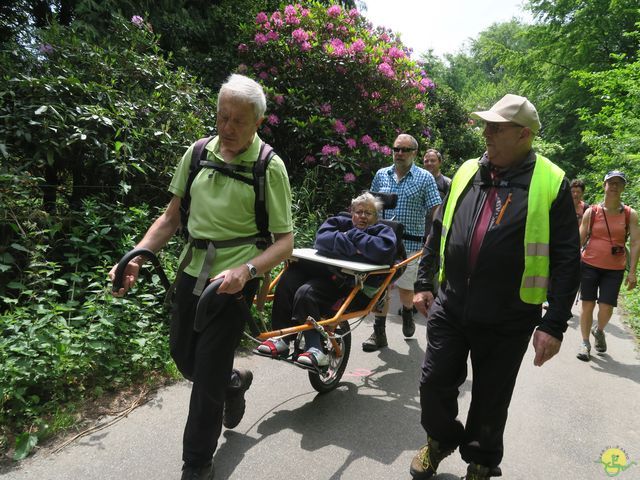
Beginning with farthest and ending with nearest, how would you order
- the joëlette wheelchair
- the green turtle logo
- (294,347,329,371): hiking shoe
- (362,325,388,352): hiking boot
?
(362,325,388,352): hiking boot < the joëlette wheelchair < (294,347,329,371): hiking shoe < the green turtle logo

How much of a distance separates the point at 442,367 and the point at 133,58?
535 centimetres

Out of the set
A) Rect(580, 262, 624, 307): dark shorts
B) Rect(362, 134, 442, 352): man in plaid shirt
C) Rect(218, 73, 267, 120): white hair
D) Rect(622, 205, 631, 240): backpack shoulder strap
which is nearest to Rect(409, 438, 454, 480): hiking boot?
Rect(218, 73, 267, 120): white hair

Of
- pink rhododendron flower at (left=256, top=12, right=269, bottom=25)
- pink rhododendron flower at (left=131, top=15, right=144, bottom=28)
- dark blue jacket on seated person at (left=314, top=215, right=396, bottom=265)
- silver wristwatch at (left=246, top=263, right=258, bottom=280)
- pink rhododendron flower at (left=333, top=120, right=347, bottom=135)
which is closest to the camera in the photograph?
silver wristwatch at (left=246, top=263, right=258, bottom=280)

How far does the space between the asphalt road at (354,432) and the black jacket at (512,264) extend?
3.89ft

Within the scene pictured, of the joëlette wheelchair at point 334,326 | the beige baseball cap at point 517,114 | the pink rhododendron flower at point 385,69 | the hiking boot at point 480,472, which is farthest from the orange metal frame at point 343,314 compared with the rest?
the pink rhododendron flower at point 385,69

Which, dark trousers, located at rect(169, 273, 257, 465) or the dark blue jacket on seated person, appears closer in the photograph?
dark trousers, located at rect(169, 273, 257, 465)

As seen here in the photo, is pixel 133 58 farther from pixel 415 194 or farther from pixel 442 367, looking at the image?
pixel 442 367

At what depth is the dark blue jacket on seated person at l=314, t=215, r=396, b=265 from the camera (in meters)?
4.16

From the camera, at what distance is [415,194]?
548 cm

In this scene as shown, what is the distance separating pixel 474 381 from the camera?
2861 mm

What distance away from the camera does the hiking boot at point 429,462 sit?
9.82ft

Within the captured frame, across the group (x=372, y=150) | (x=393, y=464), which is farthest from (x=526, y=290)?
(x=372, y=150)

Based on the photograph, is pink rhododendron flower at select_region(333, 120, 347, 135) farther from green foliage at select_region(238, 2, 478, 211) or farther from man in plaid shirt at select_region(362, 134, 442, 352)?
man in plaid shirt at select_region(362, 134, 442, 352)

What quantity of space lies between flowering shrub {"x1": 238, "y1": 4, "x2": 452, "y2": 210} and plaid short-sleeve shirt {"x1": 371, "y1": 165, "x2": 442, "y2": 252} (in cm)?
274
